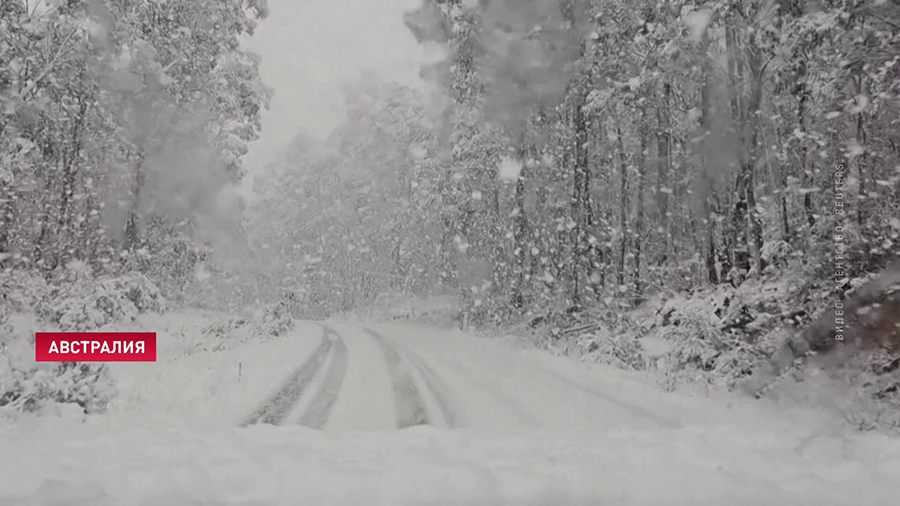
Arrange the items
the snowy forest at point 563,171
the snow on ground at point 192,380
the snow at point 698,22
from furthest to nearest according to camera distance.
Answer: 1. the snow at point 698,22
2. the snowy forest at point 563,171
3. the snow on ground at point 192,380

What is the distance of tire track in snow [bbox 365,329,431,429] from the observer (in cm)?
755

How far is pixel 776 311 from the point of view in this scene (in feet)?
31.4

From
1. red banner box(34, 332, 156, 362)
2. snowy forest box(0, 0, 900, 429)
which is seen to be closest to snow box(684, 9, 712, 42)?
snowy forest box(0, 0, 900, 429)

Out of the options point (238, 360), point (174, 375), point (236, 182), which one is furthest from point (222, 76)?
point (174, 375)

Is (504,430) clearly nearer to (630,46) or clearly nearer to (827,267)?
(827,267)

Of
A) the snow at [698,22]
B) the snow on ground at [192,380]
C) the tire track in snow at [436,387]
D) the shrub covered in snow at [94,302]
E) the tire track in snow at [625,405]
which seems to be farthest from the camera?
the snow at [698,22]

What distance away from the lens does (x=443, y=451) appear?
5.82 m

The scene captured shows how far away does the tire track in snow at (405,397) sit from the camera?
297 inches

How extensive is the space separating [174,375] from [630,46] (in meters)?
14.1

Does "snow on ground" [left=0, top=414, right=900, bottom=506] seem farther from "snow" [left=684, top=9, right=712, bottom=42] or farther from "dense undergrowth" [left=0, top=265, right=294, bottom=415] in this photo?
"snow" [left=684, top=9, right=712, bottom=42]

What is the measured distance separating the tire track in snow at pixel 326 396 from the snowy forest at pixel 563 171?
268 centimetres

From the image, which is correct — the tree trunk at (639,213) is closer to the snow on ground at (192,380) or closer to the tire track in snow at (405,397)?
the tire track in snow at (405,397)

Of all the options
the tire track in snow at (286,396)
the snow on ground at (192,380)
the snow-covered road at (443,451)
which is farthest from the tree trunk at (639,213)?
the snow on ground at (192,380)

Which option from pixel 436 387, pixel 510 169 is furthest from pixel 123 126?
pixel 436 387
